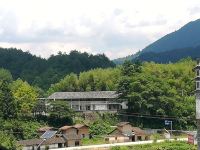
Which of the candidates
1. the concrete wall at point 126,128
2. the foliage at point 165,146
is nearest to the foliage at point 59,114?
the concrete wall at point 126,128

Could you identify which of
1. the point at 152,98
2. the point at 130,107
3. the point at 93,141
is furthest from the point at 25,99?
the point at 152,98

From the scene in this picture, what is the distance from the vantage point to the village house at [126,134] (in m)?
31.9

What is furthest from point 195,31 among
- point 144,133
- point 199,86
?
point 199,86

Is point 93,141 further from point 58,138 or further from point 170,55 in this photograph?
point 170,55

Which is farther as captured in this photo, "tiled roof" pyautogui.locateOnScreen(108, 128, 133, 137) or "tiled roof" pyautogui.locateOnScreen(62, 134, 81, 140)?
"tiled roof" pyautogui.locateOnScreen(108, 128, 133, 137)

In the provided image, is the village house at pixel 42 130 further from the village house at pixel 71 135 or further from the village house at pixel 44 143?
the village house at pixel 44 143

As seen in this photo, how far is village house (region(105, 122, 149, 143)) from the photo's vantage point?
31.9 meters

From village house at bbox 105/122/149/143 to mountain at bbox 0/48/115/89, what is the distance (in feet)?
101

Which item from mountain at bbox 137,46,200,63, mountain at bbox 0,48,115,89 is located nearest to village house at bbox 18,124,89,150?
mountain at bbox 0,48,115,89

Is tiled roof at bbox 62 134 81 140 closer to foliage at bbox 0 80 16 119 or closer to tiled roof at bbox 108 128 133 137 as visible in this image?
tiled roof at bbox 108 128 133 137

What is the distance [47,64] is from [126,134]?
137 feet

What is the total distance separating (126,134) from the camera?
106ft

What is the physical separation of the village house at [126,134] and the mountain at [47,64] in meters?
30.9

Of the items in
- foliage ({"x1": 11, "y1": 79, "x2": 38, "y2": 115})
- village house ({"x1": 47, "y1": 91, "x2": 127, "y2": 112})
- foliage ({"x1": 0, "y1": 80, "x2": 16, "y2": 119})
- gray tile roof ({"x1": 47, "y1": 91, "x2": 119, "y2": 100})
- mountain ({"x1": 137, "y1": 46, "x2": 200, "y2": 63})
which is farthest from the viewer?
mountain ({"x1": 137, "y1": 46, "x2": 200, "y2": 63})
